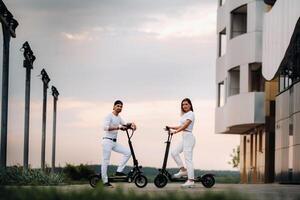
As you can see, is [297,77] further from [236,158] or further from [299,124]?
[236,158]

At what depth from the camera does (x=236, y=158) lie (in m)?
90.4

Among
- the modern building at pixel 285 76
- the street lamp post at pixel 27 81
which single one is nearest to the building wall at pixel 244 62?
the modern building at pixel 285 76

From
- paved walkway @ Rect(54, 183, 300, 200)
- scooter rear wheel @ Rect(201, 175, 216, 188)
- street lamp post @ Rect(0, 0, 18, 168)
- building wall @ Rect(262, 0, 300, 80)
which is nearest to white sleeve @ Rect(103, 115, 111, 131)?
paved walkway @ Rect(54, 183, 300, 200)

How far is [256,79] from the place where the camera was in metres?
54.1

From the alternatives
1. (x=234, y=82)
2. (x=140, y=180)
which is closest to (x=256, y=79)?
(x=234, y=82)

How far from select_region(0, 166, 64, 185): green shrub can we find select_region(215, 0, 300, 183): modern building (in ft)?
40.5

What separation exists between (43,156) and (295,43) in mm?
14233

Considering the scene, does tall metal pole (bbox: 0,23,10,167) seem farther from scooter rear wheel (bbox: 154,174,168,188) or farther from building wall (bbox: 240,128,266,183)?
building wall (bbox: 240,128,266,183)

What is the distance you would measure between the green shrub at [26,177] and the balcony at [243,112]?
24.1 meters

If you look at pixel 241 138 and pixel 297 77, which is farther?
Result: pixel 241 138

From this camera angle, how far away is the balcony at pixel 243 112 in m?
51.9

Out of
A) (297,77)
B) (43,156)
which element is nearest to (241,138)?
(43,156)

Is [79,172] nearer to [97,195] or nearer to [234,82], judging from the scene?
[234,82]

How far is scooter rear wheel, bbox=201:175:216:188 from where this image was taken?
78.7 ft
